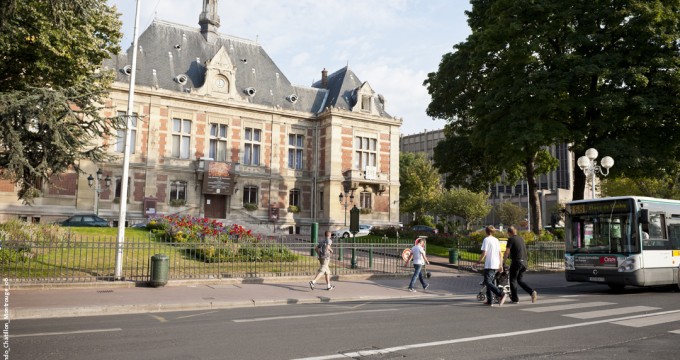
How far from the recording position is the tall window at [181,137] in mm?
39906

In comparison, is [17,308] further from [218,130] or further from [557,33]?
[218,130]

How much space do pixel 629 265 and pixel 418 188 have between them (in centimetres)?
5185

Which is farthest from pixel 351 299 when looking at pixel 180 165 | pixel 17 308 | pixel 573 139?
pixel 180 165

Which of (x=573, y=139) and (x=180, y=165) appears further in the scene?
(x=180, y=165)

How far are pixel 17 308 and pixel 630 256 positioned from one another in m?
15.5

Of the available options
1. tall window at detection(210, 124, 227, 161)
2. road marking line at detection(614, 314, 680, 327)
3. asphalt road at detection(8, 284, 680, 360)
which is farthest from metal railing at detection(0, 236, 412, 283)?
tall window at detection(210, 124, 227, 161)

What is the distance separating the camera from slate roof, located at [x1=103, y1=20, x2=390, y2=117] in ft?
130

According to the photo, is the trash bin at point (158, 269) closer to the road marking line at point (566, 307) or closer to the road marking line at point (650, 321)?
the road marking line at point (566, 307)

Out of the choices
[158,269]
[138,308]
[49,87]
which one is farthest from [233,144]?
[138,308]

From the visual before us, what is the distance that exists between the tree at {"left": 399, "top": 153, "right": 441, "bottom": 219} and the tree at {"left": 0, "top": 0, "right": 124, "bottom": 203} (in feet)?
157

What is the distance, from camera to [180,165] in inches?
1560

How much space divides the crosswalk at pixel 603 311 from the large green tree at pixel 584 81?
11.6 metres

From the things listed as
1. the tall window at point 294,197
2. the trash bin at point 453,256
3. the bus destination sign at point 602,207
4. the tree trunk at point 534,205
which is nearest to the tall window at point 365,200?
the tall window at point 294,197

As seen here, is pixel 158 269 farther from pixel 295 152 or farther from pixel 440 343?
pixel 295 152
